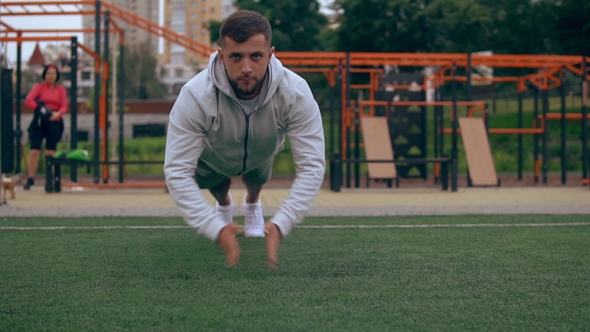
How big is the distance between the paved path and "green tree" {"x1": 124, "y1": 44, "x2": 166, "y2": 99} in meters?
41.9

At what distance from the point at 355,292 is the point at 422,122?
1251cm

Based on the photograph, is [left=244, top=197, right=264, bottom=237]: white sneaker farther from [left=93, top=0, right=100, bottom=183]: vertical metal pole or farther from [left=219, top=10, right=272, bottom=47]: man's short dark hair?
[left=93, top=0, right=100, bottom=183]: vertical metal pole

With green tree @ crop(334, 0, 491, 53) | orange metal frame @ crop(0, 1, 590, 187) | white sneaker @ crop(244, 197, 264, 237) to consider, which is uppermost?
green tree @ crop(334, 0, 491, 53)

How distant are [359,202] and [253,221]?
12.7 ft

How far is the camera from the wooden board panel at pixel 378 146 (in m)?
13.4

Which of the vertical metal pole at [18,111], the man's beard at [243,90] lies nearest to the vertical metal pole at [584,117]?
the vertical metal pole at [18,111]

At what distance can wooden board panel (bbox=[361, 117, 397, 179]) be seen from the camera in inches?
528

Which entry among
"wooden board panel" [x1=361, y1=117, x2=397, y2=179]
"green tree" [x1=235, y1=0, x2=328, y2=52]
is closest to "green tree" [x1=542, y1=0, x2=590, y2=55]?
Answer: "green tree" [x1=235, y1=0, x2=328, y2=52]

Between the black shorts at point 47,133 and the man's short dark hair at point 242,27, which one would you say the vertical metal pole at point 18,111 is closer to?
the black shorts at point 47,133

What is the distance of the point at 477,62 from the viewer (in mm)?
13727

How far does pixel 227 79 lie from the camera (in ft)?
12.3

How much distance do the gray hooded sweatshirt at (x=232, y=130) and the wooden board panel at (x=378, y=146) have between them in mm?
9427

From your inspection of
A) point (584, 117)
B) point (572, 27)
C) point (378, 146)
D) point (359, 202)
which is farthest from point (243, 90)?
point (572, 27)

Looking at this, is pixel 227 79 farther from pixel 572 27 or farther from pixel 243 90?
pixel 572 27
